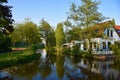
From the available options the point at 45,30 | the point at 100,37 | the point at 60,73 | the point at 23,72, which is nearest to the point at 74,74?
the point at 60,73

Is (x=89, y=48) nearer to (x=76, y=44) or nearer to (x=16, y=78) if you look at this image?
(x=76, y=44)

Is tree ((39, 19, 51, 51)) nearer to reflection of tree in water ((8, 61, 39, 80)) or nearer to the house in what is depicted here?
the house

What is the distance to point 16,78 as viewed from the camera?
62.2 ft

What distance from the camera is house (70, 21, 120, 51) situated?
39188mm

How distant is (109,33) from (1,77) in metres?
30.9

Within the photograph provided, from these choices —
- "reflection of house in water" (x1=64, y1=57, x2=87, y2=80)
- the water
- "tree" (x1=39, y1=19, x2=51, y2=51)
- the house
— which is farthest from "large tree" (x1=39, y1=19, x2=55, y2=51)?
"reflection of house in water" (x1=64, y1=57, x2=87, y2=80)

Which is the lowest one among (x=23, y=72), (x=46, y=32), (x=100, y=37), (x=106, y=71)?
(x=106, y=71)

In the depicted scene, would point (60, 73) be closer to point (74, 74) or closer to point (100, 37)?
point (74, 74)

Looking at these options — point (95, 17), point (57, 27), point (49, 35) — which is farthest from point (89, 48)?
point (49, 35)

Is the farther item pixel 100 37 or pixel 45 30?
pixel 45 30

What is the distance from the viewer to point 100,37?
42.5 m

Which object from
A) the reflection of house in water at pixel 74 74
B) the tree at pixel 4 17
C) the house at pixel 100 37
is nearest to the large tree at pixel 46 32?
the house at pixel 100 37

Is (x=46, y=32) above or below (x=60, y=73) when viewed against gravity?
above

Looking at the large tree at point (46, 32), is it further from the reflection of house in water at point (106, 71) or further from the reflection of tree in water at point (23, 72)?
the reflection of tree in water at point (23, 72)
